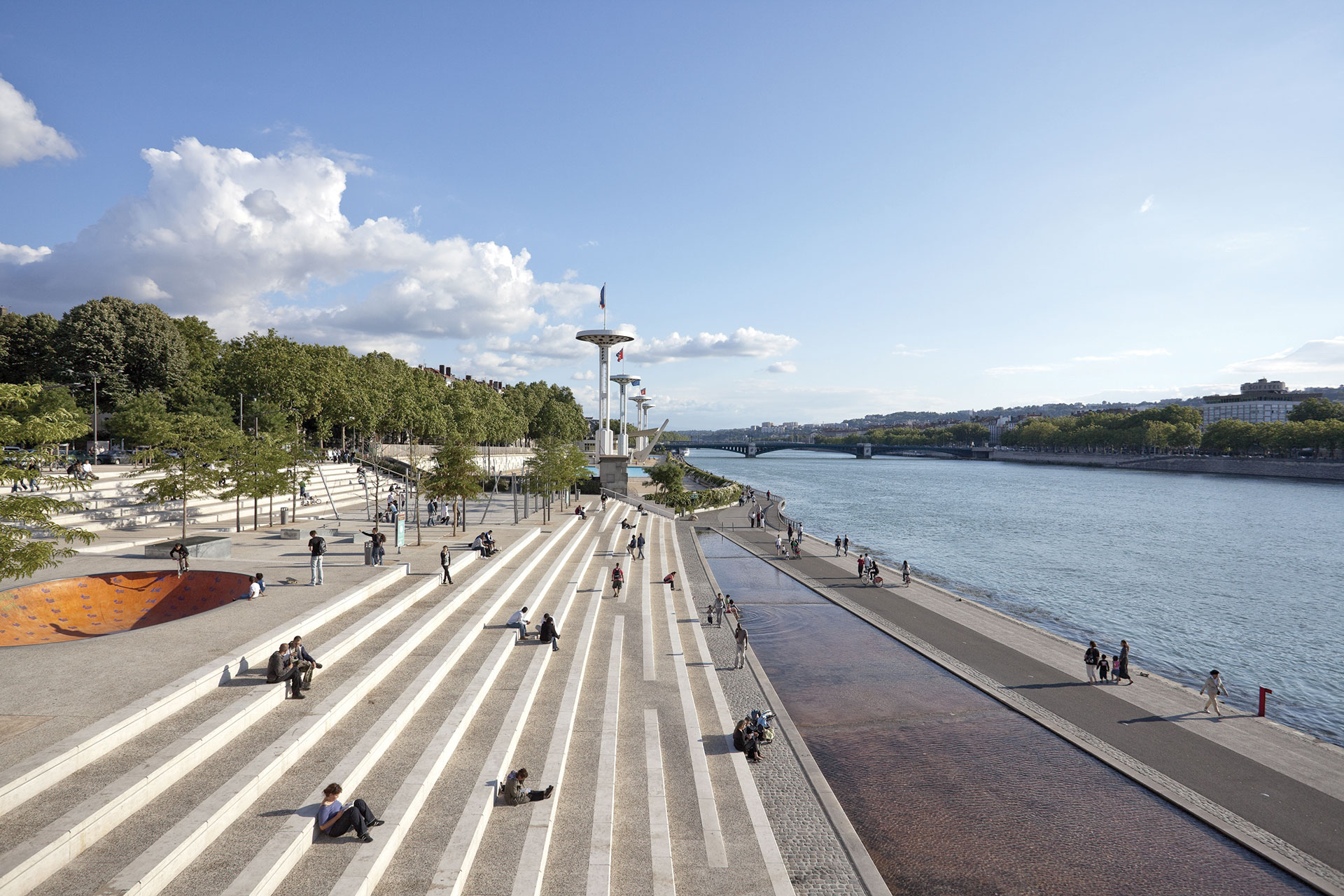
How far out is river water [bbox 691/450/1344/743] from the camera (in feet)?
80.4

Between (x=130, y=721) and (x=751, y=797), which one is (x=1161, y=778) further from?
(x=130, y=721)

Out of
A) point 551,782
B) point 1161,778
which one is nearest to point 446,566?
point 551,782

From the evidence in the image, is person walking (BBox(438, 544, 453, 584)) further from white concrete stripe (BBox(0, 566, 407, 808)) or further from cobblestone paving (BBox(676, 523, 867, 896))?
cobblestone paving (BBox(676, 523, 867, 896))

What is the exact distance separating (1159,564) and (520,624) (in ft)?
151

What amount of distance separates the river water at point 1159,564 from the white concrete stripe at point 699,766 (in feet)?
56.5

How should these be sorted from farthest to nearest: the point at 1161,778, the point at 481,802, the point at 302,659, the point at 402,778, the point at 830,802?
the point at 1161,778
the point at 830,802
the point at 302,659
the point at 402,778
the point at 481,802

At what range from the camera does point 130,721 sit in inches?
355

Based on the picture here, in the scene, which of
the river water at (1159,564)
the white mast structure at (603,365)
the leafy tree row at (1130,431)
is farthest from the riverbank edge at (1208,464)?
the white mast structure at (603,365)

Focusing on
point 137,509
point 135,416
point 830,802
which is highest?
point 135,416

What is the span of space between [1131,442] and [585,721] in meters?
184

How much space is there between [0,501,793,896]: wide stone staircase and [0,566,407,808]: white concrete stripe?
0.10 feet

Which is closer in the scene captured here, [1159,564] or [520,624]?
[520,624]

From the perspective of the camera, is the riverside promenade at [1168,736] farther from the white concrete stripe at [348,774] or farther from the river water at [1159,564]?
the white concrete stripe at [348,774]

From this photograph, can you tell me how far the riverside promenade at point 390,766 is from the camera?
7422 mm
